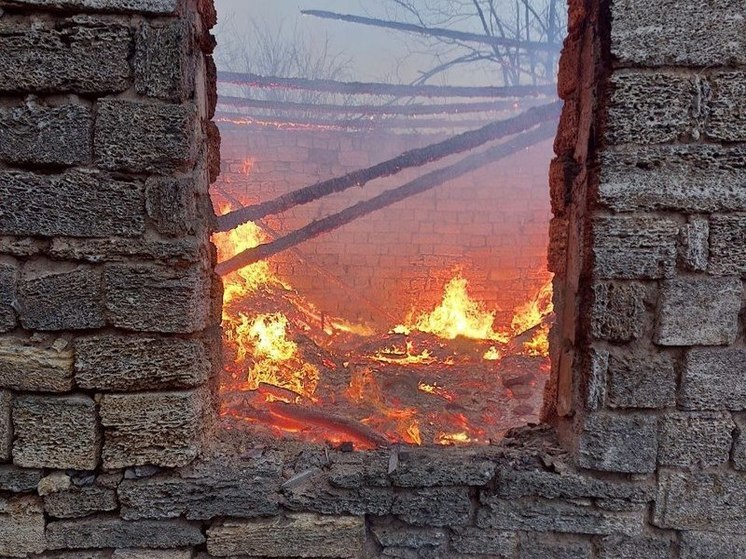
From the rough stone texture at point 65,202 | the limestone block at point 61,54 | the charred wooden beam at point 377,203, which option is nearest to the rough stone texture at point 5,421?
the rough stone texture at point 65,202

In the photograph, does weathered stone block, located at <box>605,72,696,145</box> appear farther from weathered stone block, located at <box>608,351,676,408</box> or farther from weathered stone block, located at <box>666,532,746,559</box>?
weathered stone block, located at <box>666,532,746,559</box>

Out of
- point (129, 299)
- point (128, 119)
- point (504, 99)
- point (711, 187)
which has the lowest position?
point (129, 299)

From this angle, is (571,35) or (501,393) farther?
(501,393)

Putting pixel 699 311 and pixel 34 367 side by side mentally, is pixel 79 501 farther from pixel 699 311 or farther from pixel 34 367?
pixel 699 311

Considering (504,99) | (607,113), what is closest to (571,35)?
(607,113)

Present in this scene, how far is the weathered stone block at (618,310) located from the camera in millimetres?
2188

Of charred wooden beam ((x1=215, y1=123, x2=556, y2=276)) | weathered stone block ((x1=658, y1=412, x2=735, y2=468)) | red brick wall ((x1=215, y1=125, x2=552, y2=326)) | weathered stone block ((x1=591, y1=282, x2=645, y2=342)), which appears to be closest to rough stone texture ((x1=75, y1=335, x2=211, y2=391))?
weathered stone block ((x1=591, y1=282, x2=645, y2=342))

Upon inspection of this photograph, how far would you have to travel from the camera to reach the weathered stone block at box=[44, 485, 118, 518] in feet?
7.43

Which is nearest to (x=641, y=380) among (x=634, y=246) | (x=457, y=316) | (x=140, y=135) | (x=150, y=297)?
(x=634, y=246)

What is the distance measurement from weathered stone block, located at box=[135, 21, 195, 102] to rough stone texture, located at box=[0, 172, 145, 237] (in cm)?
39

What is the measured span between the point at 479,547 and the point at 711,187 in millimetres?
1851

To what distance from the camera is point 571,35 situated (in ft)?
8.65

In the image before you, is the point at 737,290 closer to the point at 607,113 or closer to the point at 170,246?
the point at 607,113

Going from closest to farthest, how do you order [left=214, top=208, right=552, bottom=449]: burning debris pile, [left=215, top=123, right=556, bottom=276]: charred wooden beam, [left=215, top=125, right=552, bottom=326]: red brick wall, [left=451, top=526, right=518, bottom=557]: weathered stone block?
[left=451, top=526, right=518, bottom=557]: weathered stone block → [left=214, top=208, right=552, bottom=449]: burning debris pile → [left=215, top=123, right=556, bottom=276]: charred wooden beam → [left=215, top=125, right=552, bottom=326]: red brick wall
